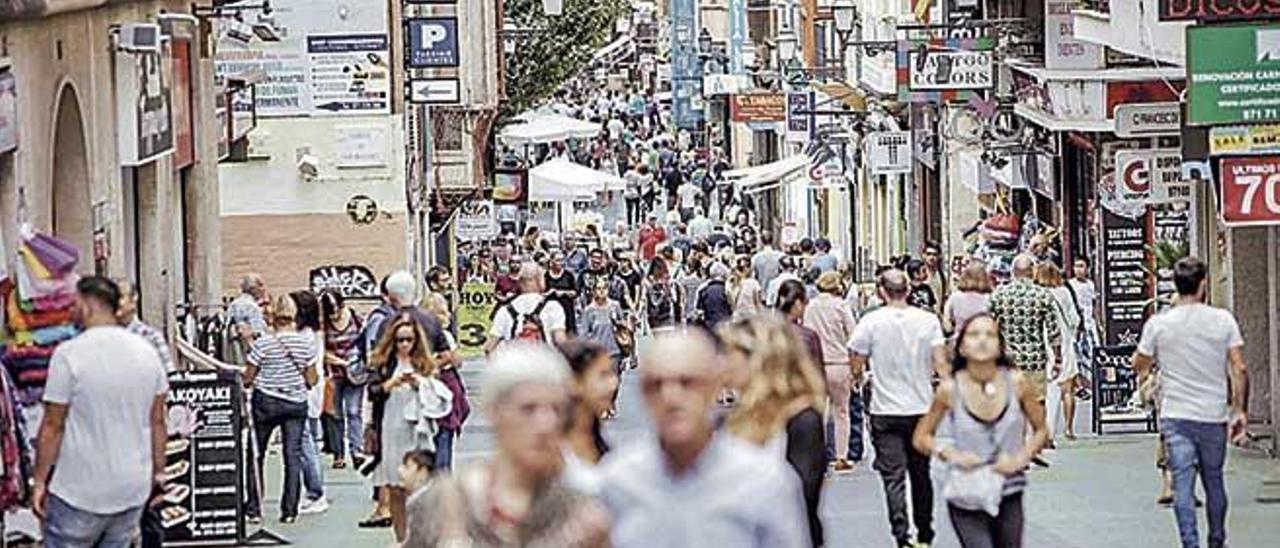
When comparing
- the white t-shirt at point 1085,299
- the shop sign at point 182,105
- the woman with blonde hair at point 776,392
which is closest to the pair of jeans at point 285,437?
the woman with blonde hair at point 776,392

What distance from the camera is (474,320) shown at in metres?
41.3

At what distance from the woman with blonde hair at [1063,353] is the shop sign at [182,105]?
751 centimetres

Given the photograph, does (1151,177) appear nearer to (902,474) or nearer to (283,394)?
(283,394)

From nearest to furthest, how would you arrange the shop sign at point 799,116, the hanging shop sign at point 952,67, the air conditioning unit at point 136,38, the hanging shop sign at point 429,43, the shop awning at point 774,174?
the air conditioning unit at point 136,38 < the hanging shop sign at point 952,67 < the hanging shop sign at point 429,43 < the shop sign at point 799,116 < the shop awning at point 774,174

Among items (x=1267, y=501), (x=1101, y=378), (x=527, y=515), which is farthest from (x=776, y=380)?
(x=1101, y=378)

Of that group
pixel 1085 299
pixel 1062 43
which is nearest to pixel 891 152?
pixel 1062 43

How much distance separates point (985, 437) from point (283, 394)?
7.26 meters

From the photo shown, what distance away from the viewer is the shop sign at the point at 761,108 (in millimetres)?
61625

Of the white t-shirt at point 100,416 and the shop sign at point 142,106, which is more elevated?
the shop sign at point 142,106

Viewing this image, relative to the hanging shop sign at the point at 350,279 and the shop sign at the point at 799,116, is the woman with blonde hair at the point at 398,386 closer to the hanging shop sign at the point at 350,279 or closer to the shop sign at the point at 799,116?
the hanging shop sign at the point at 350,279

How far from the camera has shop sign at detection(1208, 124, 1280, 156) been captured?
19438 mm

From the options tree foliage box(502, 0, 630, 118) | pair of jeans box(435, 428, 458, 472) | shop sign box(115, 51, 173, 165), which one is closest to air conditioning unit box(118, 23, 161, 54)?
shop sign box(115, 51, 173, 165)

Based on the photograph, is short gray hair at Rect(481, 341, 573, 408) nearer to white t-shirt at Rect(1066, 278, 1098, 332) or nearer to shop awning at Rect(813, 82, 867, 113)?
white t-shirt at Rect(1066, 278, 1098, 332)

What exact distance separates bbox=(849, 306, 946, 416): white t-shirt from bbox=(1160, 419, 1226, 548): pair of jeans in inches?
70.7
